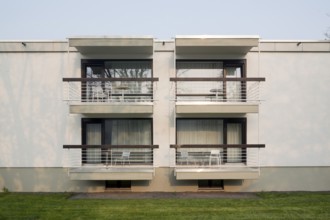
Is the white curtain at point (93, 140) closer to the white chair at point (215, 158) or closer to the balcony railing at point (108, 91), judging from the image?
the balcony railing at point (108, 91)

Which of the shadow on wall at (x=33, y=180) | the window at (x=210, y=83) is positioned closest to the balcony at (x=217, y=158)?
the window at (x=210, y=83)

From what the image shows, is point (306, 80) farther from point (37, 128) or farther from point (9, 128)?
point (9, 128)

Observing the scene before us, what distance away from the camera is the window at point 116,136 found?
451 inches

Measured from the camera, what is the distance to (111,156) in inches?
447

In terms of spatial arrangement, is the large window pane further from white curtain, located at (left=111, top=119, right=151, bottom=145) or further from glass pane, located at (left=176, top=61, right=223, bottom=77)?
glass pane, located at (left=176, top=61, right=223, bottom=77)

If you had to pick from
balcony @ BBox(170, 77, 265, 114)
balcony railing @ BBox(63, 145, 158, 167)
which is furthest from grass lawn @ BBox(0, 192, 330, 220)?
balcony @ BBox(170, 77, 265, 114)

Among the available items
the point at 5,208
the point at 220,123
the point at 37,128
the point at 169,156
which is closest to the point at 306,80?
the point at 220,123

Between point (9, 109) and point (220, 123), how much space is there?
9013mm

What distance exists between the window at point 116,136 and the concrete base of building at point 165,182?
0.94 metres

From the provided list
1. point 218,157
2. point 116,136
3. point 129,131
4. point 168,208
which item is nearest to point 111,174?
point 116,136

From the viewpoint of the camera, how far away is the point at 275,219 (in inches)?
311

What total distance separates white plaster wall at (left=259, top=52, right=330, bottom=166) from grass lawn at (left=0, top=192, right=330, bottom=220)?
178 cm

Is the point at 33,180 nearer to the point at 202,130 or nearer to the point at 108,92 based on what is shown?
the point at 108,92

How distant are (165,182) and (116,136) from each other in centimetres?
285
